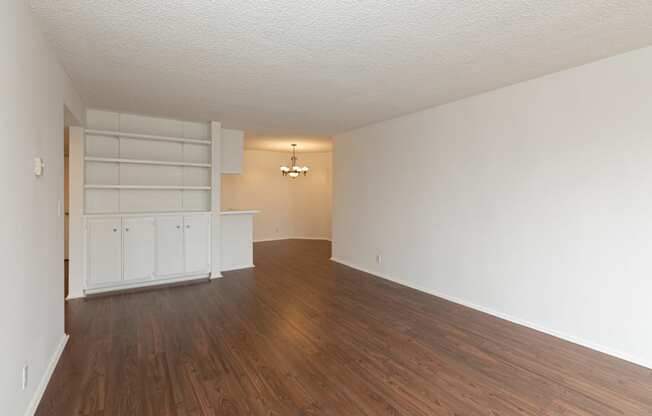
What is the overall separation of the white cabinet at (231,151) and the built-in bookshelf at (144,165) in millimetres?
316

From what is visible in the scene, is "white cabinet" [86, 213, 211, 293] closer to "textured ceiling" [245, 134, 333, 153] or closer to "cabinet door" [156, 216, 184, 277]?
"cabinet door" [156, 216, 184, 277]

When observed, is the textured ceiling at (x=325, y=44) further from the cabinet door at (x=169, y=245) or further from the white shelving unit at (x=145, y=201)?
the cabinet door at (x=169, y=245)

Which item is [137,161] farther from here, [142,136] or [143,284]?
[143,284]

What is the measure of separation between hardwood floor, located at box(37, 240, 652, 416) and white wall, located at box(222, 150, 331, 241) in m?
5.01

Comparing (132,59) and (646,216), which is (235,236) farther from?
(646,216)

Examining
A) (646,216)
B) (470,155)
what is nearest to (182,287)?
(470,155)

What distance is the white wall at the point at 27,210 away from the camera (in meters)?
1.68

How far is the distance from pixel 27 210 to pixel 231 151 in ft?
13.4

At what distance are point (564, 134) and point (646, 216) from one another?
0.98 metres

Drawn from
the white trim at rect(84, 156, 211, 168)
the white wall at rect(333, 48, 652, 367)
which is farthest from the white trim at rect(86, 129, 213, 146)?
the white wall at rect(333, 48, 652, 367)

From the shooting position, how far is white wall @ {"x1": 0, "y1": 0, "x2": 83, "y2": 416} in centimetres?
168

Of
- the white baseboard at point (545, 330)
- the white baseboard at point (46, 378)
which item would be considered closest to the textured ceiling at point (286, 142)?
the white baseboard at point (545, 330)

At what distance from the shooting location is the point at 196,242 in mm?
5234

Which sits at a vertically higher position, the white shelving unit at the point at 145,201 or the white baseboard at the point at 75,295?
the white shelving unit at the point at 145,201
